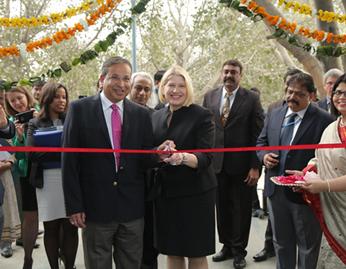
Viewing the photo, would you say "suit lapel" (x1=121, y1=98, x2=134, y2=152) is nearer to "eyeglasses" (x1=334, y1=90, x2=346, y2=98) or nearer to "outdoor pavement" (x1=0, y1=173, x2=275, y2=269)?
"eyeglasses" (x1=334, y1=90, x2=346, y2=98)

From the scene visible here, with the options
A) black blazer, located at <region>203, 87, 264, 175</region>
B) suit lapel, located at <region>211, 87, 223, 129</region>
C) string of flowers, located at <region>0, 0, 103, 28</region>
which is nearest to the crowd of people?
black blazer, located at <region>203, 87, 264, 175</region>

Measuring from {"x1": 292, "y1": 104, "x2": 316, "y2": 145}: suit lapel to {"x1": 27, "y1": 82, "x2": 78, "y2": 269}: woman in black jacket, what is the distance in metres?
1.90

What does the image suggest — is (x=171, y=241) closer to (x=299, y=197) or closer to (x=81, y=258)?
(x=299, y=197)

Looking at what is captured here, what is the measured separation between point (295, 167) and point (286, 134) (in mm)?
256

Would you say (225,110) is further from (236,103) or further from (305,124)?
(305,124)

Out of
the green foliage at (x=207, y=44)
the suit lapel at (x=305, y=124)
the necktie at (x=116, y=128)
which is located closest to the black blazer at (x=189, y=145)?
the necktie at (x=116, y=128)

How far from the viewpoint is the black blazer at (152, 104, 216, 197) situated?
290 cm

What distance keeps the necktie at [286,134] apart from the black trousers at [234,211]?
1046mm

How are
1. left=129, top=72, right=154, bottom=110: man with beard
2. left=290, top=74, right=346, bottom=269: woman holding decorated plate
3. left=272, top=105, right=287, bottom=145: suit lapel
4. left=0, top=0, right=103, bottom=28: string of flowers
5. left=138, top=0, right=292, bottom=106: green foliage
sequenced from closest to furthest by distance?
left=290, top=74, right=346, bottom=269: woman holding decorated plate, left=272, top=105, right=287, bottom=145: suit lapel, left=129, top=72, right=154, bottom=110: man with beard, left=0, top=0, right=103, bottom=28: string of flowers, left=138, top=0, right=292, bottom=106: green foliage

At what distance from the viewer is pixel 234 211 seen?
4.13 meters

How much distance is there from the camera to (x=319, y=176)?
2.72 m

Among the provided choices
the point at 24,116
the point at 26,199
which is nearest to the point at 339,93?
the point at 24,116

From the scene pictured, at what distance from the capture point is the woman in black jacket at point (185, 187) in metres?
2.90

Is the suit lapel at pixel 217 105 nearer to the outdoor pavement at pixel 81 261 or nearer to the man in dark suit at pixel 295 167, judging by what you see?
the man in dark suit at pixel 295 167
